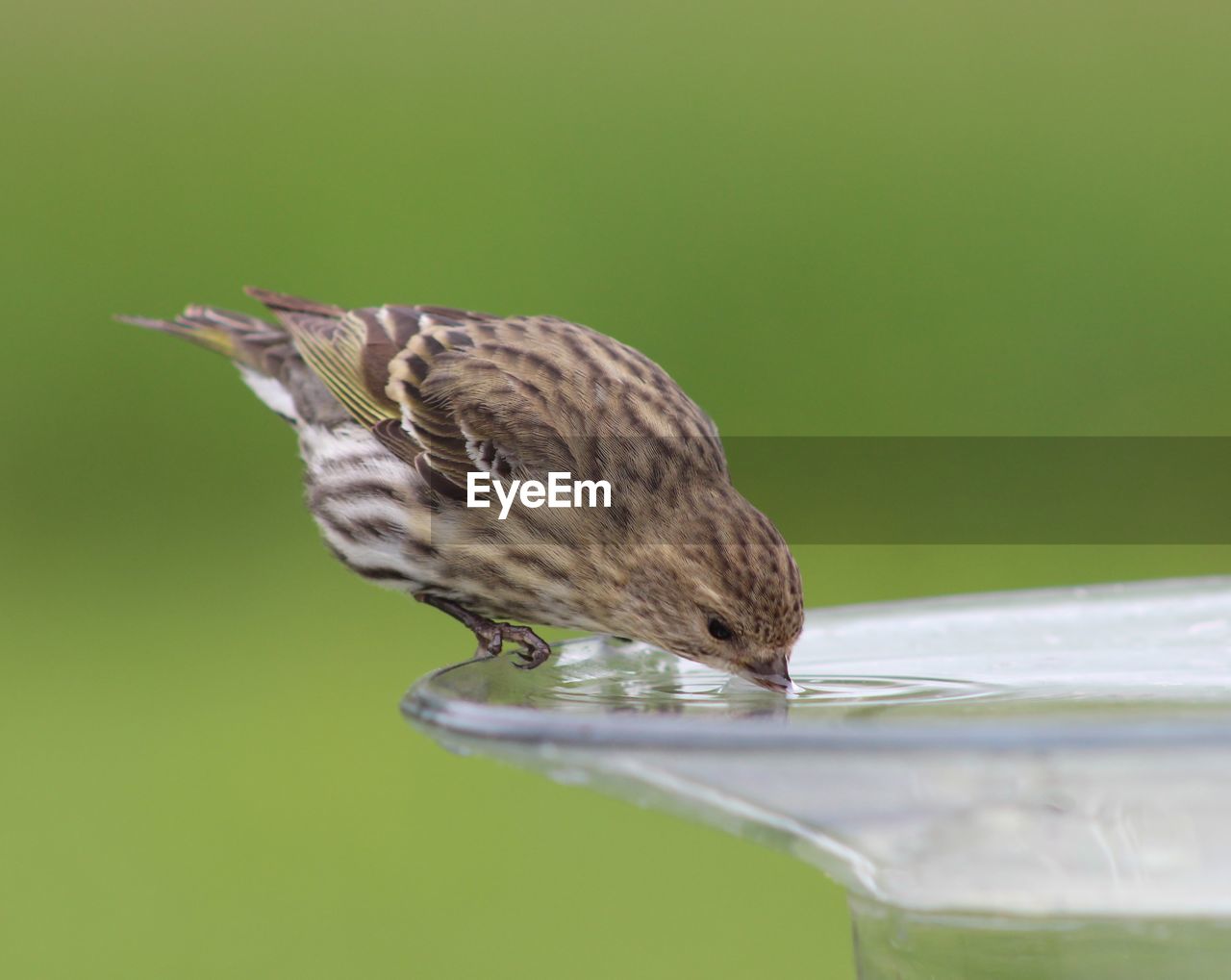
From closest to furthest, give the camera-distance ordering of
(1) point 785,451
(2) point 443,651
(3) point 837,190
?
1. (1) point 785,451
2. (2) point 443,651
3. (3) point 837,190

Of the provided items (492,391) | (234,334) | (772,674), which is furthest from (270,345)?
(772,674)

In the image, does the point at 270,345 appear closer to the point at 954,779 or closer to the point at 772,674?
the point at 772,674

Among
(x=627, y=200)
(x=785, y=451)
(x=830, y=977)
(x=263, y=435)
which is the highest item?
(x=627, y=200)

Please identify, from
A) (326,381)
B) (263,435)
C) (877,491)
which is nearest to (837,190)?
(877,491)

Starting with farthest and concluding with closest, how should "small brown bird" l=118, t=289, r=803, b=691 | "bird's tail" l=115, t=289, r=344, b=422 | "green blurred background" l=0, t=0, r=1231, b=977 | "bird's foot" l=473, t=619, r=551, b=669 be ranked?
"green blurred background" l=0, t=0, r=1231, b=977, "bird's tail" l=115, t=289, r=344, b=422, "small brown bird" l=118, t=289, r=803, b=691, "bird's foot" l=473, t=619, r=551, b=669

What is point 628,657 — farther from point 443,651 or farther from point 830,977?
point 443,651

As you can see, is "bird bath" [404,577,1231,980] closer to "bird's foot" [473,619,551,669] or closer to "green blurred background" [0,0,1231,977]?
"bird's foot" [473,619,551,669]

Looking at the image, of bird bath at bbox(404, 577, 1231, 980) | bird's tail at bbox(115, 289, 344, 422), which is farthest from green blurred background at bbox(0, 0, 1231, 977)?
bird bath at bbox(404, 577, 1231, 980)

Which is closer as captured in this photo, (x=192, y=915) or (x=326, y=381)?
(x=326, y=381)
